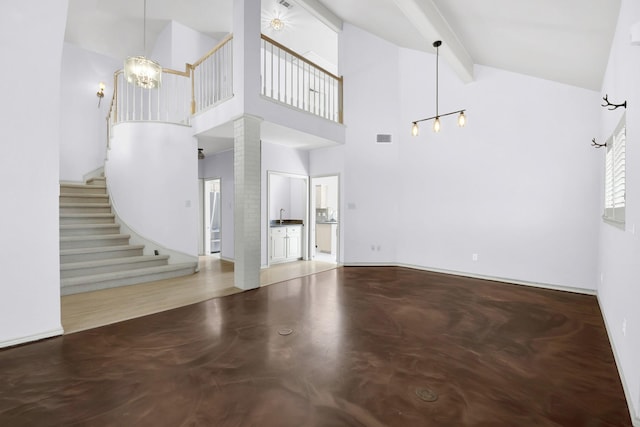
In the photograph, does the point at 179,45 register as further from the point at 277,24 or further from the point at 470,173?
the point at 470,173

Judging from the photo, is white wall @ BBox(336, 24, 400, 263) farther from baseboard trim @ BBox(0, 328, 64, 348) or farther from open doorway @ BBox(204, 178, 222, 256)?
Result: baseboard trim @ BBox(0, 328, 64, 348)

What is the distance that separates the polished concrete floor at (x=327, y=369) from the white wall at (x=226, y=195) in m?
3.44

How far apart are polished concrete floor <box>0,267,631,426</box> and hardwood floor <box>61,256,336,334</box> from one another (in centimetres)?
30

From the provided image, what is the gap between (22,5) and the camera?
8.73 ft

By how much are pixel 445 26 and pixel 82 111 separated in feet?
27.7

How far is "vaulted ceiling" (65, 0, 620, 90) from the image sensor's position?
2954mm

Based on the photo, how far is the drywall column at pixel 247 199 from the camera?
14.7 feet

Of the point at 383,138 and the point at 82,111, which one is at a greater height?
the point at 82,111

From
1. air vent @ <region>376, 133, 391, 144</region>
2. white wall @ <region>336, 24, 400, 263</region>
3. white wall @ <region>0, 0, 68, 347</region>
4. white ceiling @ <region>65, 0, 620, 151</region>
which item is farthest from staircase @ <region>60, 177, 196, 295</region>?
air vent @ <region>376, 133, 391, 144</region>

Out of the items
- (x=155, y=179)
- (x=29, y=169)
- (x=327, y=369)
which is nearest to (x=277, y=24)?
(x=155, y=179)

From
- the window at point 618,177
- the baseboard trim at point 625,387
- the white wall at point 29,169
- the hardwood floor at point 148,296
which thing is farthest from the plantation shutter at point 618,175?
the white wall at point 29,169

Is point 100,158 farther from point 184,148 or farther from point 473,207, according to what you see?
point 473,207

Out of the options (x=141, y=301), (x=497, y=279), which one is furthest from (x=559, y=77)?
(x=141, y=301)

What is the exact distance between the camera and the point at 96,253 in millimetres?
4945
